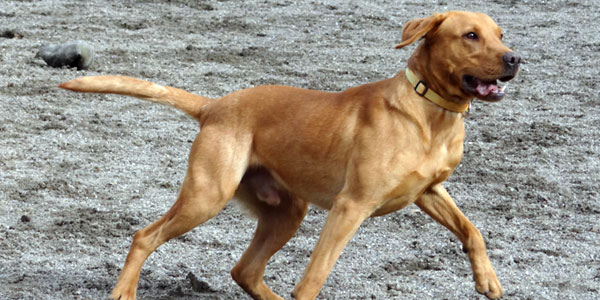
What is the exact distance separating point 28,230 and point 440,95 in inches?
107

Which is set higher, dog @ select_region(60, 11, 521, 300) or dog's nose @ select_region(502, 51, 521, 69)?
dog's nose @ select_region(502, 51, 521, 69)

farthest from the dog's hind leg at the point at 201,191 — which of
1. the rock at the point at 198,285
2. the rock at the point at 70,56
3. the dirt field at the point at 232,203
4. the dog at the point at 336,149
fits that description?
the rock at the point at 70,56

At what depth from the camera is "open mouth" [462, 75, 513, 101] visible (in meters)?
4.59

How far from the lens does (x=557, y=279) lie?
566 centimetres

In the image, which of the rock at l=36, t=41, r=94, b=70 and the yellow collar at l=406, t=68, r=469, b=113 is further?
the rock at l=36, t=41, r=94, b=70

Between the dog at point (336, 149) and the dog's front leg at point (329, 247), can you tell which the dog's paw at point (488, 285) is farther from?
the dog's front leg at point (329, 247)

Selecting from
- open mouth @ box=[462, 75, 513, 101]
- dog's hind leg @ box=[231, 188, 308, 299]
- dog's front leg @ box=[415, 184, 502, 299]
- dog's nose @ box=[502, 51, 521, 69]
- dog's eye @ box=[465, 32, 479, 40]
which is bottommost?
dog's hind leg @ box=[231, 188, 308, 299]

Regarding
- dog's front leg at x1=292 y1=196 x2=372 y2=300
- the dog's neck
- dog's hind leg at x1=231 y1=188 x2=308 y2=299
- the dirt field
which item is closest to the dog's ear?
the dog's neck

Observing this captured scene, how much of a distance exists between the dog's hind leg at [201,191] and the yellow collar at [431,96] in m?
0.90

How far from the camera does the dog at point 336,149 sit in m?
4.67

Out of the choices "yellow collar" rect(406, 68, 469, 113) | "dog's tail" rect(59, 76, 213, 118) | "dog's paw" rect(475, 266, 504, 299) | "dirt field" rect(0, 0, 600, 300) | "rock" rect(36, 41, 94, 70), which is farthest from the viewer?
"rock" rect(36, 41, 94, 70)

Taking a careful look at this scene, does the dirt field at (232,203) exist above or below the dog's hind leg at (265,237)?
below

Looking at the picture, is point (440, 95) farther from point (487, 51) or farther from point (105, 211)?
point (105, 211)

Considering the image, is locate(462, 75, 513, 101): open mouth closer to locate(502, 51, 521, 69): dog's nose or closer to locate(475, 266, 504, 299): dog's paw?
locate(502, 51, 521, 69): dog's nose
